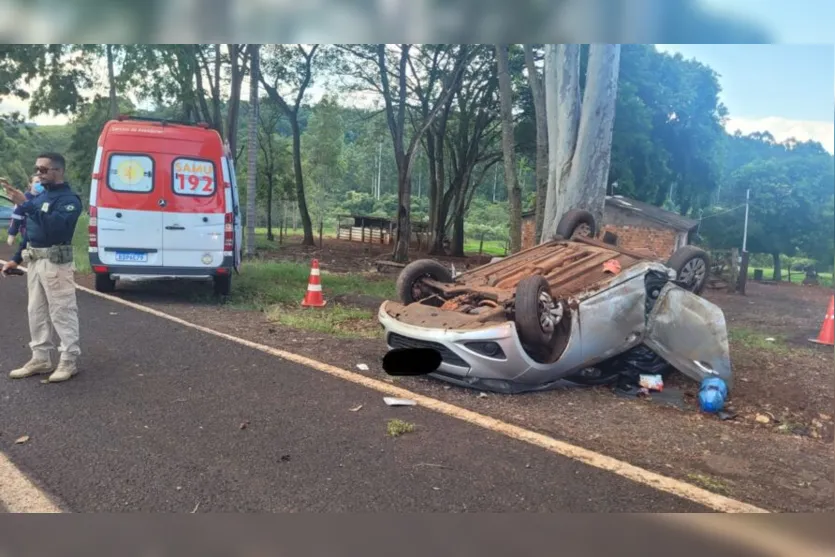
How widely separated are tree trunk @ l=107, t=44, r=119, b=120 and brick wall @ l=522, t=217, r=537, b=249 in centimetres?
160

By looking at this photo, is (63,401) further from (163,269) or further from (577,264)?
(577,264)

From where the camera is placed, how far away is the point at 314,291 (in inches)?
98.2

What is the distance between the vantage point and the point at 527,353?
2.63 meters

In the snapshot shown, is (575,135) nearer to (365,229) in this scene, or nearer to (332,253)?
(365,229)

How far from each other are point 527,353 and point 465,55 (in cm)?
120

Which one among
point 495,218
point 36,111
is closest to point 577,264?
point 495,218

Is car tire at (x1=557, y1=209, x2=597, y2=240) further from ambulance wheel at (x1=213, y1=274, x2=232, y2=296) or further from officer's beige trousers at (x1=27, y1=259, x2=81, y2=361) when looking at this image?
officer's beige trousers at (x1=27, y1=259, x2=81, y2=361)

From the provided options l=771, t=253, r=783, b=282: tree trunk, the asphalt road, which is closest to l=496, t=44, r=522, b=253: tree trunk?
the asphalt road

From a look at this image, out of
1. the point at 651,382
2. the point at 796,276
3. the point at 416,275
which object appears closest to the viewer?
the point at 796,276

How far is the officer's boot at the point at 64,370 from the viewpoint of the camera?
2072mm

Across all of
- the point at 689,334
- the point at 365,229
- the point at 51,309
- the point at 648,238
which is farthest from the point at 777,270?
the point at 51,309

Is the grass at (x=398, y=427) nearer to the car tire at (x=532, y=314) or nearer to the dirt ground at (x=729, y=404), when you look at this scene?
the dirt ground at (x=729, y=404)

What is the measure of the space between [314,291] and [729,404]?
5.15 feet

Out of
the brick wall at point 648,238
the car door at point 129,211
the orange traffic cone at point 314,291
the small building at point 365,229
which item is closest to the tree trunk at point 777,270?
the brick wall at point 648,238
